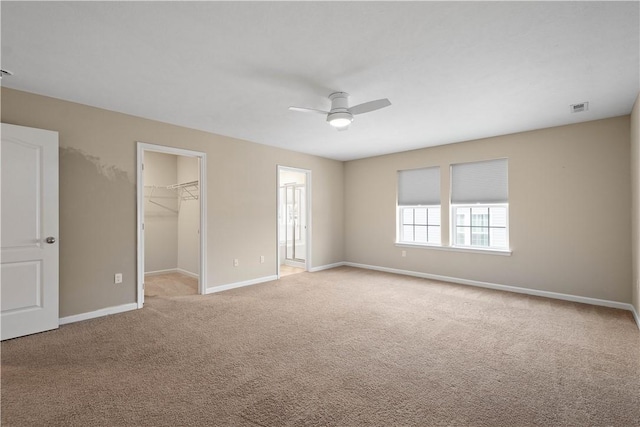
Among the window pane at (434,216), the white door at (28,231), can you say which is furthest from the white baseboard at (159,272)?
the window pane at (434,216)

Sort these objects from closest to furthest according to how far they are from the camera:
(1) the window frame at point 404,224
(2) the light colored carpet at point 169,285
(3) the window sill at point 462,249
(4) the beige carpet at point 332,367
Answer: (4) the beige carpet at point 332,367 → (2) the light colored carpet at point 169,285 → (3) the window sill at point 462,249 → (1) the window frame at point 404,224

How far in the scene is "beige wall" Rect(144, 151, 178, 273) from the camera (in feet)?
20.3

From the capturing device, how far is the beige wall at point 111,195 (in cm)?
354

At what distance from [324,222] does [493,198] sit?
336 centimetres

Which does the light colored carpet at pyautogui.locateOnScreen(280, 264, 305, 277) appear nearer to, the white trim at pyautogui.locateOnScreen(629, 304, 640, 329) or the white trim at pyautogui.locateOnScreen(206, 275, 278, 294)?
the white trim at pyautogui.locateOnScreen(206, 275, 278, 294)

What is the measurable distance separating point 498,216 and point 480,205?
332 millimetres

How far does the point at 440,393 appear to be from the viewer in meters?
2.20

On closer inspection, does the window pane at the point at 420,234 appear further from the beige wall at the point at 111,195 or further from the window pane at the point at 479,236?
the beige wall at the point at 111,195

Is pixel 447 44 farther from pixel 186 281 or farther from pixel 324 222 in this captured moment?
pixel 186 281

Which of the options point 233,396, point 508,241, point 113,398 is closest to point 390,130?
point 508,241

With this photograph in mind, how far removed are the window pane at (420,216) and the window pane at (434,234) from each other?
0.18 metres

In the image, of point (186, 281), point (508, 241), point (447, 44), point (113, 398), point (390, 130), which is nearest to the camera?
point (113, 398)

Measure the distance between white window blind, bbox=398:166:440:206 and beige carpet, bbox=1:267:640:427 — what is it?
2.40 meters

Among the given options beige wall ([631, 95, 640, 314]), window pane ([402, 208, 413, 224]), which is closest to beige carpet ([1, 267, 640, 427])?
beige wall ([631, 95, 640, 314])
